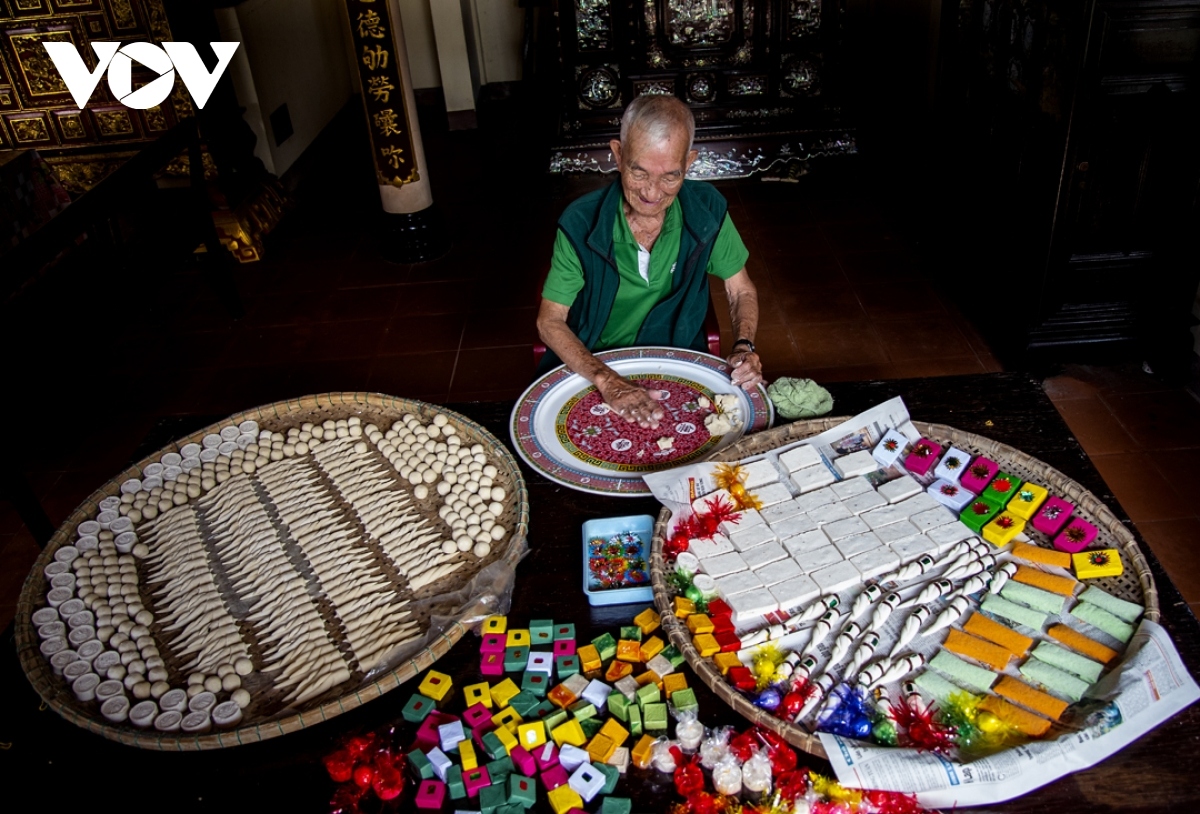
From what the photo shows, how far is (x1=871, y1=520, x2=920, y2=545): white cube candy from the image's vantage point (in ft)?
5.10

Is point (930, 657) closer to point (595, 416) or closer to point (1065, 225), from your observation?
point (595, 416)

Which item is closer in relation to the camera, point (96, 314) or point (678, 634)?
point (678, 634)

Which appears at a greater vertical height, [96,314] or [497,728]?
[497,728]

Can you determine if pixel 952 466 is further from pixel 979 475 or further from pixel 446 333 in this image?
pixel 446 333

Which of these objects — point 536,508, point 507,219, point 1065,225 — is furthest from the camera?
point 507,219

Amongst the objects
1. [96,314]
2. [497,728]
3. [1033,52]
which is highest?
[1033,52]

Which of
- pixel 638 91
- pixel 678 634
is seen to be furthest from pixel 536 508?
pixel 638 91

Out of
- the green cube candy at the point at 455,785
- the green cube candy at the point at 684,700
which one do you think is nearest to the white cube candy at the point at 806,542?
the green cube candy at the point at 684,700

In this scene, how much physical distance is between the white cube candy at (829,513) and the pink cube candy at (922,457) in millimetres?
195

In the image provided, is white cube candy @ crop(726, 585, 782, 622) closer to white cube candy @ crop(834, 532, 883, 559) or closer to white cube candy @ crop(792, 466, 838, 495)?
white cube candy @ crop(834, 532, 883, 559)

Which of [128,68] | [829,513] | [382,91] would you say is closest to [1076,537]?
[829,513]

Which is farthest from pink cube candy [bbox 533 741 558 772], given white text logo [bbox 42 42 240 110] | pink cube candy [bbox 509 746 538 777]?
white text logo [bbox 42 42 240 110]

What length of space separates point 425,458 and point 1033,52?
3.02 m

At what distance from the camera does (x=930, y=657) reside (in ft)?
4.53
